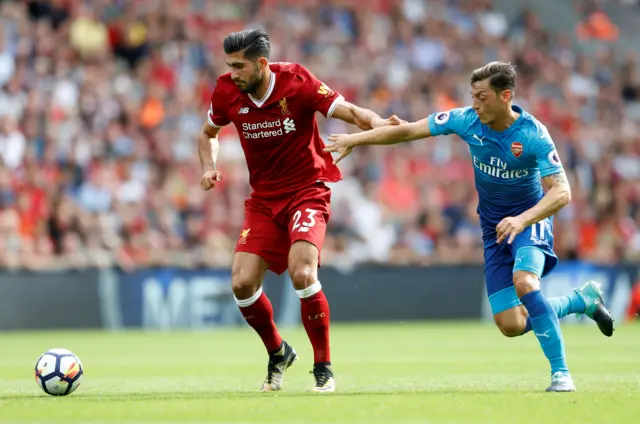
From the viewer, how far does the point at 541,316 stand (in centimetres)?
857

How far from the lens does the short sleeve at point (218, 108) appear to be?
9.45 metres

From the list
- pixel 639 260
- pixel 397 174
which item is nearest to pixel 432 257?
pixel 397 174

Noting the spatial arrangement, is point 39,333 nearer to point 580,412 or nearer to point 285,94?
point 285,94

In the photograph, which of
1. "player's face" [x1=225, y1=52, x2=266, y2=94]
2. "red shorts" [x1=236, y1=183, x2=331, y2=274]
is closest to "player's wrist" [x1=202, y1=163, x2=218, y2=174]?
"red shorts" [x1=236, y1=183, x2=331, y2=274]

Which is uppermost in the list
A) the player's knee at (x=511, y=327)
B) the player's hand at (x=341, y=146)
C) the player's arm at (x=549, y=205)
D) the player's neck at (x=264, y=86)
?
the player's neck at (x=264, y=86)

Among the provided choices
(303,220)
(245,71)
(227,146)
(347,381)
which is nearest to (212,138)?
(245,71)

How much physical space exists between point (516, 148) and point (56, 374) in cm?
378

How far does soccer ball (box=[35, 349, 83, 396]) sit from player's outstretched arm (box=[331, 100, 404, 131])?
2750mm

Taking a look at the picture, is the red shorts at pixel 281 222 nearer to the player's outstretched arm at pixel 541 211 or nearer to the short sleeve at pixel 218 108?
the short sleeve at pixel 218 108

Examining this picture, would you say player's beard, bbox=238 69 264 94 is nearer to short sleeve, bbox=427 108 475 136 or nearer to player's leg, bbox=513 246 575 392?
short sleeve, bbox=427 108 475 136

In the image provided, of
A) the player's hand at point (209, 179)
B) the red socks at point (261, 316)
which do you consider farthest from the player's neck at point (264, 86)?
the red socks at point (261, 316)

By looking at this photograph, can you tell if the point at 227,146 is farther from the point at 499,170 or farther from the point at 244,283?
the point at 499,170

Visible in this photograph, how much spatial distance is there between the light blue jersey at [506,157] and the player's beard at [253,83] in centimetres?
133

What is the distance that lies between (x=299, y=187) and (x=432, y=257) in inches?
449
